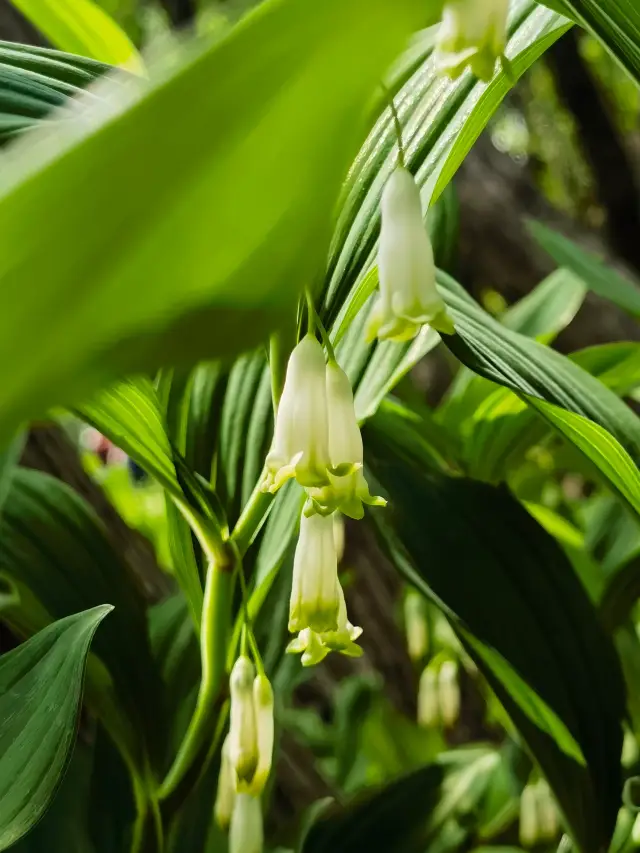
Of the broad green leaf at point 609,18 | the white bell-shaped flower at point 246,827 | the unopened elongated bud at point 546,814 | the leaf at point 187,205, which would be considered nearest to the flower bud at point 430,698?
the unopened elongated bud at point 546,814

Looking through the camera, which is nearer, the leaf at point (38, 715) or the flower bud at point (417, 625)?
the leaf at point (38, 715)

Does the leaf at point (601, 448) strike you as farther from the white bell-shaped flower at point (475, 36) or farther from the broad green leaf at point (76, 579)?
the broad green leaf at point (76, 579)

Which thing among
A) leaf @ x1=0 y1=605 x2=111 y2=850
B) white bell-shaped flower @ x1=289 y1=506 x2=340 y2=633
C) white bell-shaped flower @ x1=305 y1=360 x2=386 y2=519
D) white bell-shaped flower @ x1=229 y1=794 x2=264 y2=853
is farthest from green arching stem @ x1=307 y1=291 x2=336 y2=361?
white bell-shaped flower @ x1=229 y1=794 x2=264 y2=853

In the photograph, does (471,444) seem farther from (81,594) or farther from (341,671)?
(341,671)

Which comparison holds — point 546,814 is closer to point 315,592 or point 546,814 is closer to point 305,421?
point 315,592

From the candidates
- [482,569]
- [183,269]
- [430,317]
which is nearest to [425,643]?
[482,569]

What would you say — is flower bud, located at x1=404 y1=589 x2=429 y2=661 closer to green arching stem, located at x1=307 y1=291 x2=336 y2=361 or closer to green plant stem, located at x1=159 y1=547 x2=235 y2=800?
green plant stem, located at x1=159 y1=547 x2=235 y2=800
